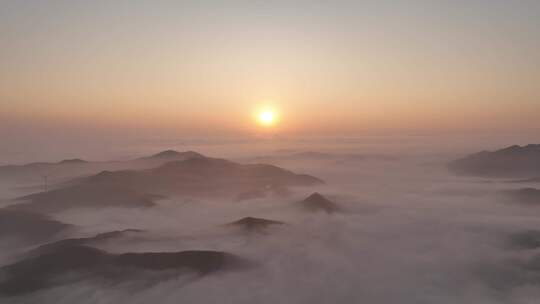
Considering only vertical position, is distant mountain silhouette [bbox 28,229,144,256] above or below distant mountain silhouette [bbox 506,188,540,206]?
above

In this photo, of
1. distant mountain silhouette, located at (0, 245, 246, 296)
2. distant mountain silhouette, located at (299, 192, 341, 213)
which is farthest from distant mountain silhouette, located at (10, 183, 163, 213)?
distant mountain silhouette, located at (0, 245, 246, 296)

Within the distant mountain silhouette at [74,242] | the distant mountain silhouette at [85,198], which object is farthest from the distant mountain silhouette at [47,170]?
the distant mountain silhouette at [74,242]

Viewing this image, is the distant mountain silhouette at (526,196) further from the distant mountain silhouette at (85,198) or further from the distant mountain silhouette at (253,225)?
the distant mountain silhouette at (85,198)

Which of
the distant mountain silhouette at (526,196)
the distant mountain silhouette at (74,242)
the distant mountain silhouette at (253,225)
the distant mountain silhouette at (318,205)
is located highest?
the distant mountain silhouette at (74,242)

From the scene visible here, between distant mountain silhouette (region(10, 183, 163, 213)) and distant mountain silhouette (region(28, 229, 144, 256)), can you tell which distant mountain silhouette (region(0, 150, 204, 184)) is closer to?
distant mountain silhouette (region(10, 183, 163, 213))

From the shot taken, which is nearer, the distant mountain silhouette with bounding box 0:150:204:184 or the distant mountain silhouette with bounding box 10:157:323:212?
the distant mountain silhouette with bounding box 10:157:323:212

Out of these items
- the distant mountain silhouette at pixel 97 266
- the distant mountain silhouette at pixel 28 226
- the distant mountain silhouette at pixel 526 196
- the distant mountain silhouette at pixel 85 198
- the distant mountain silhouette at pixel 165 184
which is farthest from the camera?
the distant mountain silhouette at pixel 526 196
